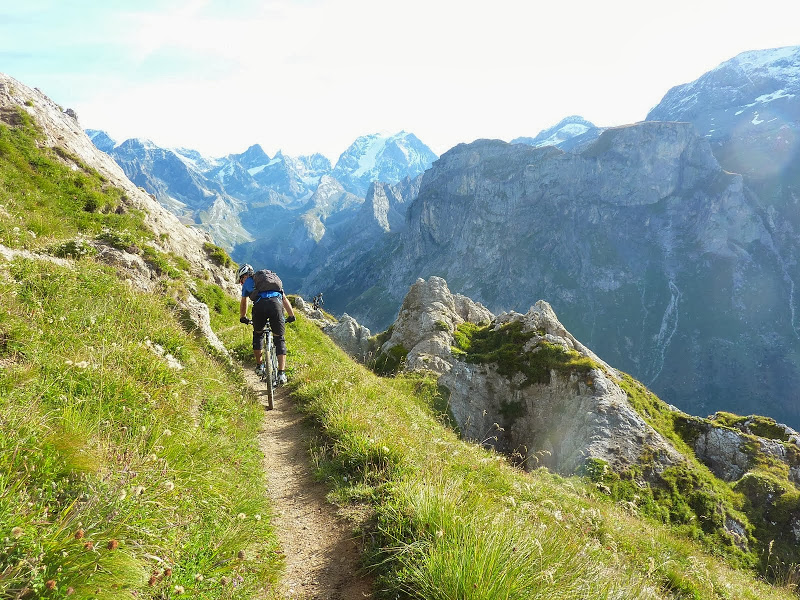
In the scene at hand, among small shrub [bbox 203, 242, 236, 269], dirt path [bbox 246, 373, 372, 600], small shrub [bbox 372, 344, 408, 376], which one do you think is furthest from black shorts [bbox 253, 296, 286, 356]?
small shrub [bbox 203, 242, 236, 269]

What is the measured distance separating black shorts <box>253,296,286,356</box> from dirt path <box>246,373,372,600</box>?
3510 millimetres

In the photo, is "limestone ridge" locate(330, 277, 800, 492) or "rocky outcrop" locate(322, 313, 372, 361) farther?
"rocky outcrop" locate(322, 313, 372, 361)

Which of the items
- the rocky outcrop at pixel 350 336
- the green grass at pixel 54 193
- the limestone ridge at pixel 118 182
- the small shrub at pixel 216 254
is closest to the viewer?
the green grass at pixel 54 193

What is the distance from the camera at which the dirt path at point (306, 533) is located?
15.2 ft

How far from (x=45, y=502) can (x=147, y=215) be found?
28488 millimetres

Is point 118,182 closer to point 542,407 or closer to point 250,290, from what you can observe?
point 250,290

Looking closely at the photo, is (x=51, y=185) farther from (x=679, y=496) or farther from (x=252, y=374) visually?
(x=679, y=496)

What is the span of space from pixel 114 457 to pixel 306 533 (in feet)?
9.46

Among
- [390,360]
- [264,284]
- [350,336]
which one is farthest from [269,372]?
[350,336]

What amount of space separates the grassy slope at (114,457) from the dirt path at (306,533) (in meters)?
0.38

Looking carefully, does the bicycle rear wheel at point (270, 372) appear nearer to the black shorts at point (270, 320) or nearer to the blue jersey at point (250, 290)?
the black shorts at point (270, 320)

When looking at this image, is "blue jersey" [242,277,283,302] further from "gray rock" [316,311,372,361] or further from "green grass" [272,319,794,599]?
"gray rock" [316,311,372,361]

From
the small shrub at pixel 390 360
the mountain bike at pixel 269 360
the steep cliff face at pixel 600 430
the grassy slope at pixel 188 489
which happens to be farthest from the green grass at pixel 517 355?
the mountain bike at pixel 269 360

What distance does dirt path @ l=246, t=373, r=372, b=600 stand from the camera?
15.2 feet
